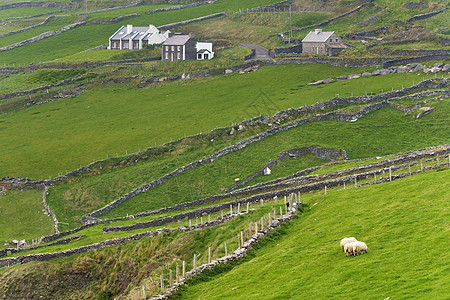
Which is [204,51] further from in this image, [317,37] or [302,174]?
[302,174]

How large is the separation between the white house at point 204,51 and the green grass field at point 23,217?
230 ft

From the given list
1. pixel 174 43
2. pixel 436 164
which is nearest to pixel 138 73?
pixel 174 43

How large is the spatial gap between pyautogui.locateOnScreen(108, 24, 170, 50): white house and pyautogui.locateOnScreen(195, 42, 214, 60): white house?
55.3 ft

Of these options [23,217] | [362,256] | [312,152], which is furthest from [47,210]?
[362,256]

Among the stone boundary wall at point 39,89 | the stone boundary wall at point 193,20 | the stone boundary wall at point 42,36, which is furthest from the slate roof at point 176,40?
the stone boundary wall at point 42,36

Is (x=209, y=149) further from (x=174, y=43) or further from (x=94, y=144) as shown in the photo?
(x=174, y=43)

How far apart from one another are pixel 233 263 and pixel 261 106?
63.3 m

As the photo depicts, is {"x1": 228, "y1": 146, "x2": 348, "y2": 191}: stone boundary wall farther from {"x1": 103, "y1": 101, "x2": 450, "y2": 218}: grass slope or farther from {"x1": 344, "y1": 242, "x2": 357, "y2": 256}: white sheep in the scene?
{"x1": 344, "y1": 242, "x2": 357, "y2": 256}: white sheep

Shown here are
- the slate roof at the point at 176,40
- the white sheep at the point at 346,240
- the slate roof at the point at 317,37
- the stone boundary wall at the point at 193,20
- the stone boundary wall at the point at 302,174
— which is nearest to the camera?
the white sheep at the point at 346,240

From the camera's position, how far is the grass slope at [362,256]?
2808 centimetres

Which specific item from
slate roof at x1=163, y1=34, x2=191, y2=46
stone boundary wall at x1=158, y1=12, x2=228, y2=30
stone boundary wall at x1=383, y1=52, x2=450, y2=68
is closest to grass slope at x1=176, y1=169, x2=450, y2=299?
stone boundary wall at x1=383, y1=52, x2=450, y2=68

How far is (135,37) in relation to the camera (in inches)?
6462

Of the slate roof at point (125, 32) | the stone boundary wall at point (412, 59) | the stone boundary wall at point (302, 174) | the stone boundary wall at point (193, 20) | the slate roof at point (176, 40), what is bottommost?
the stone boundary wall at point (302, 174)

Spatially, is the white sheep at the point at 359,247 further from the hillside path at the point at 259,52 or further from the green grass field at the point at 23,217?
the hillside path at the point at 259,52
